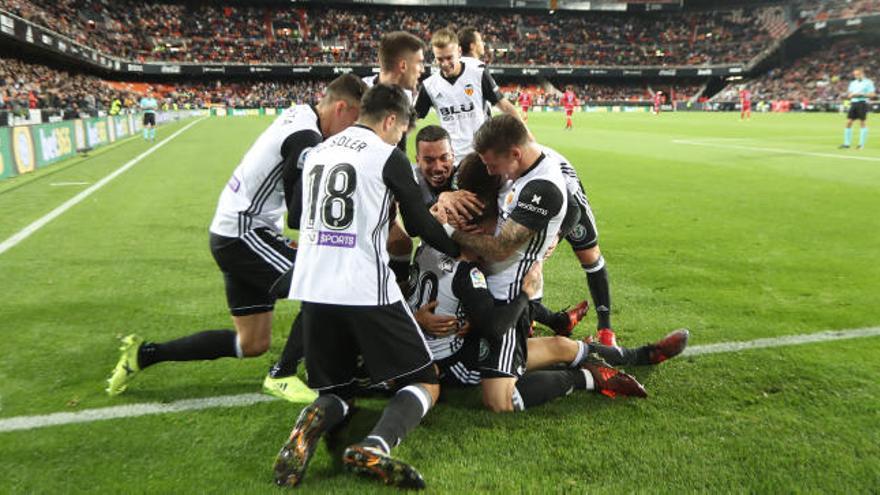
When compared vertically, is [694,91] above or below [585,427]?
above

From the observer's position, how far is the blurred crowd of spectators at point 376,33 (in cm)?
6141

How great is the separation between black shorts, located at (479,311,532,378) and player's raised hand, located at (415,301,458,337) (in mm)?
258

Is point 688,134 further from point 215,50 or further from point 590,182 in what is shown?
point 215,50

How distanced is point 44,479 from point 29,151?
16.6 m

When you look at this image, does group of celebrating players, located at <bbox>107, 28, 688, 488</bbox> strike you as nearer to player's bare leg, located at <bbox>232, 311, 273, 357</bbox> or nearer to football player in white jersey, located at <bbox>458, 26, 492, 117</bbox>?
player's bare leg, located at <bbox>232, 311, 273, 357</bbox>

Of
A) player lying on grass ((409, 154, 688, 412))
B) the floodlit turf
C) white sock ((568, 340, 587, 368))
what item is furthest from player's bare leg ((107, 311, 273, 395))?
white sock ((568, 340, 587, 368))

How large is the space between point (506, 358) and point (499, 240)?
69 cm

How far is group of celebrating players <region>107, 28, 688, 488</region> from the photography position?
9.81 feet

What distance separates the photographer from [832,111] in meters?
48.4

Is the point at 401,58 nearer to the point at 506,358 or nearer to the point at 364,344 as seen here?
the point at 506,358

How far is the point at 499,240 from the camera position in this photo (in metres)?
3.52

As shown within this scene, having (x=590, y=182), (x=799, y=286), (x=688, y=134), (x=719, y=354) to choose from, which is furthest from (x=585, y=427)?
(x=688, y=134)

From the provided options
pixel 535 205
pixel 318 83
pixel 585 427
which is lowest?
pixel 585 427

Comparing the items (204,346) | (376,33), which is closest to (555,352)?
(204,346)
